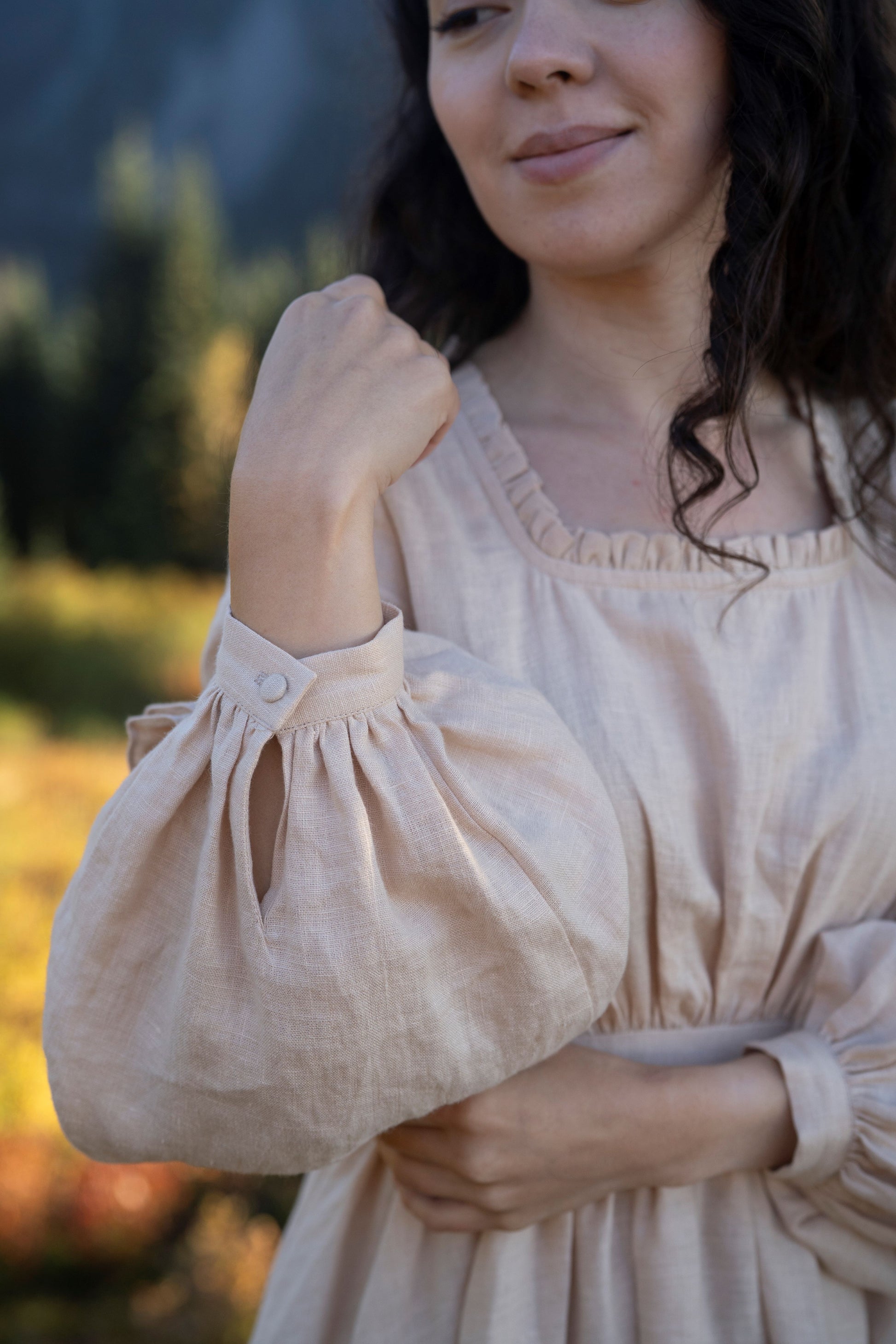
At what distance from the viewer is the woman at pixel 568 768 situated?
29.2 inches

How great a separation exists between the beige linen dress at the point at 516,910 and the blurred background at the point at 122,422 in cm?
63

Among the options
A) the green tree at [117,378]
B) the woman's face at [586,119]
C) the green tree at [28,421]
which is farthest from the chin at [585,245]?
the green tree at [28,421]

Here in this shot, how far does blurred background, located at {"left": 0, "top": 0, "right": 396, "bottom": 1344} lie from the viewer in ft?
7.13

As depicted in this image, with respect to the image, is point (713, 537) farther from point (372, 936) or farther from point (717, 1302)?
point (717, 1302)

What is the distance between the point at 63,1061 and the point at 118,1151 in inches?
3.3

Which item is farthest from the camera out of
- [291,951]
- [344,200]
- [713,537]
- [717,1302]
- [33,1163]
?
[33,1163]

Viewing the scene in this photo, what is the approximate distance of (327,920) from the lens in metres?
0.71

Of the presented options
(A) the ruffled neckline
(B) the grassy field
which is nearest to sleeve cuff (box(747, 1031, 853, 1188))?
(A) the ruffled neckline

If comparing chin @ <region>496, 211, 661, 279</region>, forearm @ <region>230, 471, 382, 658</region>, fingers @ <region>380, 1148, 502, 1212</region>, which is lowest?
fingers @ <region>380, 1148, 502, 1212</region>

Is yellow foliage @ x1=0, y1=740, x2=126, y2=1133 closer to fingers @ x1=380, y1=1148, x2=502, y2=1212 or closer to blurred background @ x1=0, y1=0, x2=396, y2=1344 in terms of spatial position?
blurred background @ x1=0, y1=0, x2=396, y2=1344

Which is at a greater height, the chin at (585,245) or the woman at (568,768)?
the chin at (585,245)

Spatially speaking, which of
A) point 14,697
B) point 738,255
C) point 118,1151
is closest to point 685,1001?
point 118,1151

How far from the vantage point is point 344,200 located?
4.60ft

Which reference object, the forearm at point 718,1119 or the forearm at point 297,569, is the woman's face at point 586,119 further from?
the forearm at point 718,1119
